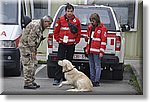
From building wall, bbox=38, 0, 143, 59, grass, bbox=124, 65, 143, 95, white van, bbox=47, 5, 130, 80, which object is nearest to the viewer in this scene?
grass, bbox=124, 65, 143, 95

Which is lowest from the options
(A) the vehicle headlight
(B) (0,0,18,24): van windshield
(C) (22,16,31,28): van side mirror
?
(A) the vehicle headlight

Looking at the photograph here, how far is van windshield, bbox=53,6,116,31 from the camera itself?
8.00 meters

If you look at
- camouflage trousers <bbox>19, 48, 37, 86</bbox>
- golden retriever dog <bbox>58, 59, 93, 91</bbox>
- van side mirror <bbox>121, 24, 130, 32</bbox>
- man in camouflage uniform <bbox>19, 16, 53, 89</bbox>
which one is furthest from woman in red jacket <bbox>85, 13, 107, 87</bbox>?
camouflage trousers <bbox>19, 48, 37, 86</bbox>

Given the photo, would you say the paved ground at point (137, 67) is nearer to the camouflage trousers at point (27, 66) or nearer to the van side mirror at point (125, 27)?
the camouflage trousers at point (27, 66)

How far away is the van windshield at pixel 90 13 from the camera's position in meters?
8.00

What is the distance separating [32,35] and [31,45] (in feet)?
0.56

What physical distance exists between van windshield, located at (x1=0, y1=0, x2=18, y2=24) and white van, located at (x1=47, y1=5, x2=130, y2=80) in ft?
2.78

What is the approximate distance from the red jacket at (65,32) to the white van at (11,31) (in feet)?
2.00

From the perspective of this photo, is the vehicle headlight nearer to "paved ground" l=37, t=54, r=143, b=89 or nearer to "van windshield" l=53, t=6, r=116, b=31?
"paved ground" l=37, t=54, r=143, b=89

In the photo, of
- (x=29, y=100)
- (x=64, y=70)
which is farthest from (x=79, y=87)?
(x=29, y=100)

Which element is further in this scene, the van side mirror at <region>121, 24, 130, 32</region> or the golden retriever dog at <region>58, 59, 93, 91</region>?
the van side mirror at <region>121, 24, 130, 32</region>

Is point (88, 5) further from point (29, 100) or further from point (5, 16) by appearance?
point (29, 100)

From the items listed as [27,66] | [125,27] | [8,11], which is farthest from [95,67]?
[8,11]

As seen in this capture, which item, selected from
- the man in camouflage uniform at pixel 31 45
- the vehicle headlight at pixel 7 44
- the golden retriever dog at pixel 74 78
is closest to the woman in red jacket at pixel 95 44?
the golden retriever dog at pixel 74 78
